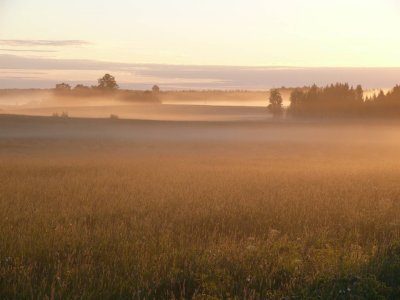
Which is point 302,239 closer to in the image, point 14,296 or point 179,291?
point 179,291

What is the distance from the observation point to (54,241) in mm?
9117

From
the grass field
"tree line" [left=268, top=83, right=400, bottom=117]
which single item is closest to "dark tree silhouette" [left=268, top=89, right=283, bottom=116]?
"tree line" [left=268, top=83, right=400, bottom=117]

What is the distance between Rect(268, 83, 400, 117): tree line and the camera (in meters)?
127

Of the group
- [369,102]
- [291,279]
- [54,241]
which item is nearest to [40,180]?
[54,241]

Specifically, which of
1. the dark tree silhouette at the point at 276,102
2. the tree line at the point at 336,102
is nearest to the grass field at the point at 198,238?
the tree line at the point at 336,102

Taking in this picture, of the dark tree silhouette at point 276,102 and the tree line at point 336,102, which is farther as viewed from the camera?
the dark tree silhouette at point 276,102

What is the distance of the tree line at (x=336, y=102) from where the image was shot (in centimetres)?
12747

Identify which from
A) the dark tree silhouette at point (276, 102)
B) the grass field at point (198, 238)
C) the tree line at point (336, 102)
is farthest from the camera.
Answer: the dark tree silhouette at point (276, 102)

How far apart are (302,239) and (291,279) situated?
2.73 metres

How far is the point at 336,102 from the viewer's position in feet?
451

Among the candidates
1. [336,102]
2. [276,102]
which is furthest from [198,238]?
[276,102]

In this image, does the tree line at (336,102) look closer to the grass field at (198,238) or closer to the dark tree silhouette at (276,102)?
the dark tree silhouette at (276,102)

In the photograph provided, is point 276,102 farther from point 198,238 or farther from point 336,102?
point 198,238

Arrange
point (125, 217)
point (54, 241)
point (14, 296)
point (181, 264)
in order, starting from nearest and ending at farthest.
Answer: point (14, 296)
point (181, 264)
point (54, 241)
point (125, 217)
